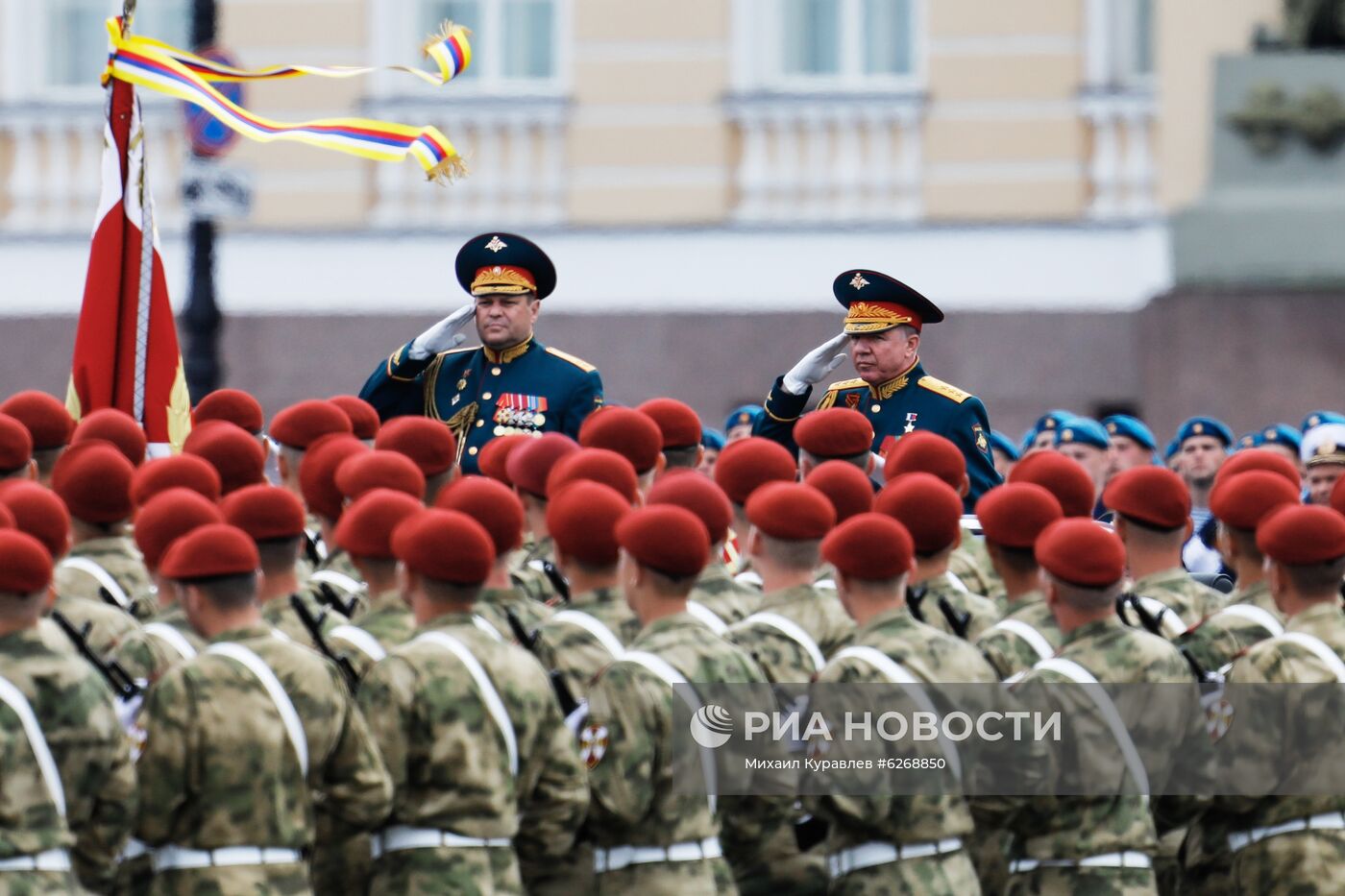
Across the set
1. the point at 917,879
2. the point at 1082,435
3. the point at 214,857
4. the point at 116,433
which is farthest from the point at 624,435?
the point at 1082,435

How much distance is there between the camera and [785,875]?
7.34 meters

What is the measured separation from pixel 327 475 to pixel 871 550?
1.74 metres

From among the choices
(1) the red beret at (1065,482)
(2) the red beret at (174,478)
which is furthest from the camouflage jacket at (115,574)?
(1) the red beret at (1065,482)

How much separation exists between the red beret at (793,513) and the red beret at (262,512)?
1.27 metres

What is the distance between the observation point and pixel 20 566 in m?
6.25

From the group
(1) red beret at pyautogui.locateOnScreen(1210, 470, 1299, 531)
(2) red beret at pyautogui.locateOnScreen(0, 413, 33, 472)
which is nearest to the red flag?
(2) red beret at pyautogui.locateOnScreen(0, 413, 33, 472)

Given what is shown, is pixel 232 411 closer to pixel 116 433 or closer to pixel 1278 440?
pixel 116 433

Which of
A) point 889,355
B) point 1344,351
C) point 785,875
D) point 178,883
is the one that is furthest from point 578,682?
point 1344,351

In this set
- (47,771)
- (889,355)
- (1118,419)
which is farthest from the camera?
(1118,419)

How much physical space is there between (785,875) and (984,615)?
1.03 metres

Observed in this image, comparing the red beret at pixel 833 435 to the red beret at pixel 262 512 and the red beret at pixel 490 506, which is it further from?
the red beret at pixel 262 512

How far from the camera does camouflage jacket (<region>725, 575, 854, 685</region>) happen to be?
7332 millimetres

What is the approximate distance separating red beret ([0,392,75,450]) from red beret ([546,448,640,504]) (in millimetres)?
1906

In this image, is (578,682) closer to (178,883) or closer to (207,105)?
(178,883)
